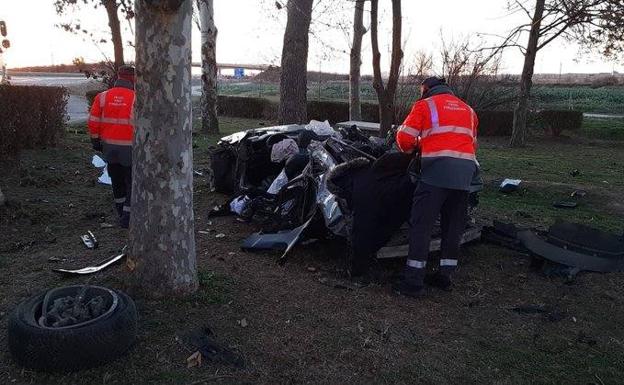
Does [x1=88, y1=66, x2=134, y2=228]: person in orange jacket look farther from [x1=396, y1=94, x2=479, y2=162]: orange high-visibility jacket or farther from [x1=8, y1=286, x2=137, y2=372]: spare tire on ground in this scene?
[x1=396, y1=94, x2=479, y2=162]: orange high-visibility jacket

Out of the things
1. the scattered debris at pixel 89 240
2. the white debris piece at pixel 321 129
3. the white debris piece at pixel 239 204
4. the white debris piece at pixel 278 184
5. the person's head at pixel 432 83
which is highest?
the person's head at pixel 432 83

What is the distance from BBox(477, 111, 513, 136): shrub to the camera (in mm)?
22516

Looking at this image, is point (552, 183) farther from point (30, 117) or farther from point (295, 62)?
point (30, 117)

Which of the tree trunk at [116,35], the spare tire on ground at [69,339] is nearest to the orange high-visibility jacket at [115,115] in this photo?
the spare tire on ground at [69,339]

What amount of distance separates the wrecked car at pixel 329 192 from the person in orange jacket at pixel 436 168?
0.26 m

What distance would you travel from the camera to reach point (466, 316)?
4.33m

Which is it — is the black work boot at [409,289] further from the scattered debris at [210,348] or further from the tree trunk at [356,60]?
the tree trunk at [356,60]

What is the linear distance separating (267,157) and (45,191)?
10.8ft

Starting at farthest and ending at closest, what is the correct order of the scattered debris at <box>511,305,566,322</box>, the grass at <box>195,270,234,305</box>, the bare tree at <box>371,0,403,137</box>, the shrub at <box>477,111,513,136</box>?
the shrub at <box>477,111,513,136</box> < the bare tree at <box>371,0,403,137</box> < the scattered debris at <box>511,305,566,322</box> < the grass at <box>195,270,234,305</box>

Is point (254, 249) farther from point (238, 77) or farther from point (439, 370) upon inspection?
point (238, 77)

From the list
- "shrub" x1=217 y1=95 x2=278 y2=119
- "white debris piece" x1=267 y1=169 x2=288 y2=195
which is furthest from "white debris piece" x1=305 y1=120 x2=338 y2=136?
"shrub" x1=217 y1=95 x2=278 y2=119

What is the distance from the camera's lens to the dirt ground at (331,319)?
338 centimetres

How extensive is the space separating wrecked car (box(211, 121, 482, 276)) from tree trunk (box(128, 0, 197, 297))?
134 cm

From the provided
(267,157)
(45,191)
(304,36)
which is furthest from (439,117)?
(304,36)
